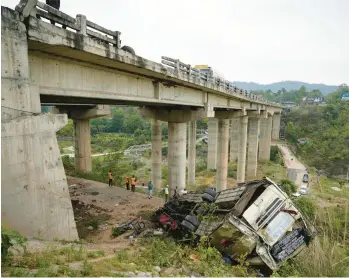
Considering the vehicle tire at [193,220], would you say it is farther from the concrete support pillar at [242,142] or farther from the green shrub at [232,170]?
the green shrub at [232,170]

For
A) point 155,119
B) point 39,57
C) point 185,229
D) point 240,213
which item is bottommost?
point 185,229

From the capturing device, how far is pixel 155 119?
61.9ft

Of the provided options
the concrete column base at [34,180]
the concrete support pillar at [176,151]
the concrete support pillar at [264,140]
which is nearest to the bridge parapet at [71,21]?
the concrete column base at [34,180]

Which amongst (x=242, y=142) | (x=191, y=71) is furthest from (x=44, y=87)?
(x=242, y=142)

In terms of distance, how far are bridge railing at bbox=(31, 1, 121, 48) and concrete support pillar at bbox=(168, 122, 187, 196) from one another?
9.30m

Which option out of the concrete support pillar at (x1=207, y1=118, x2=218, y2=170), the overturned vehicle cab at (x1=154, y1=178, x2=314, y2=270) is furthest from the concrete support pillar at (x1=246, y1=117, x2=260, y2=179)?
the overturned vehicle cab at (x1=154, y1=178, x2=314, y2=270)

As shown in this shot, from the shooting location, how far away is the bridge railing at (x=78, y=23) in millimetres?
5906

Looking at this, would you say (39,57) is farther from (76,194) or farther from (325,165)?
(325,165)

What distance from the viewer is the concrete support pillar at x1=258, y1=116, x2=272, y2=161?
48.7 meters

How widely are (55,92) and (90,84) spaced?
1.51m

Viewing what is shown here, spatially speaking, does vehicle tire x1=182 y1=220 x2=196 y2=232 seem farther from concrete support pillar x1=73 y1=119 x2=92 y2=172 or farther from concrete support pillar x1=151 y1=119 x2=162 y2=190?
concrete support pillar x1=73 y1=119 x2=92 y2=172

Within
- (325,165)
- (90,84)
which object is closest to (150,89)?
(90,84)

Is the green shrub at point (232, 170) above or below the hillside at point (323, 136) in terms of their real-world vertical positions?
below

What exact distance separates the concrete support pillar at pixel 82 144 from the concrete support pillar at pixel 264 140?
36729 millimetres
